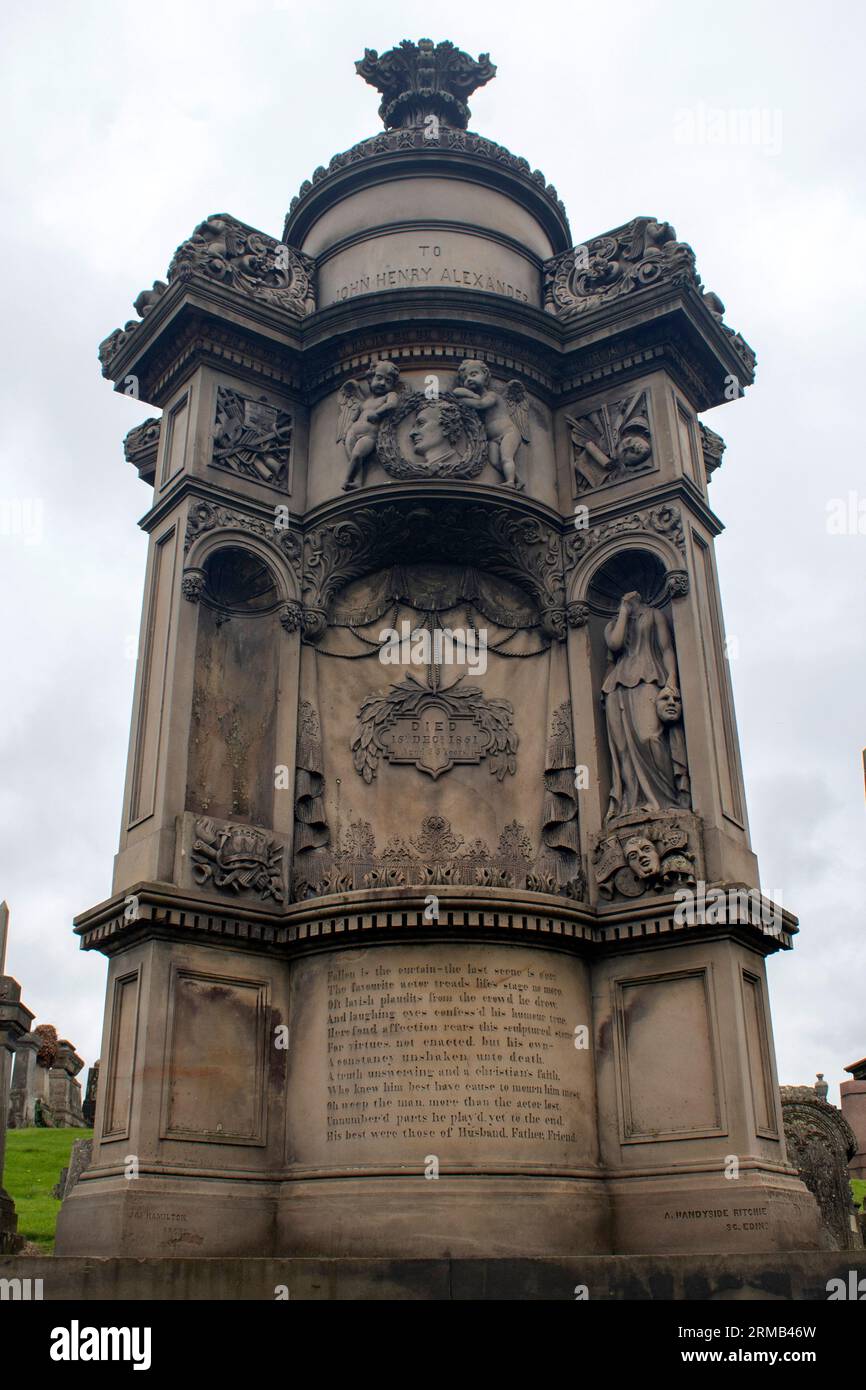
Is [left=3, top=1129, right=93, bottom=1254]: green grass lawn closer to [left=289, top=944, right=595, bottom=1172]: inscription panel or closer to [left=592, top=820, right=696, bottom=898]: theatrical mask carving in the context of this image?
[left=289, top=944, right=595, bottom=1172]: inscription panel

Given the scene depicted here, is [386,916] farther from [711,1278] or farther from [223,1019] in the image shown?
[711,1278]

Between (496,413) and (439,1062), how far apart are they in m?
7.87

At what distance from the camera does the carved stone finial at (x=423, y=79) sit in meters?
19.2

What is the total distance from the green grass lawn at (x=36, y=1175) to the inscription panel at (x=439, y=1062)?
776 cm

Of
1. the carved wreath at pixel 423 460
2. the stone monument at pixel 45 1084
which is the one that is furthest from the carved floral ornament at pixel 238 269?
the stone monument at pixel 45 1084

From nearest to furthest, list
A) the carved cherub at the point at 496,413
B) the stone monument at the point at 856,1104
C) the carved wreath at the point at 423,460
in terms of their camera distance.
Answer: the carved wreath at the point at 423,460 < the carved cherub at the point at 496,413 < the stone monument at the point at 856,1104

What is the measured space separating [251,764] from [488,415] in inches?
205

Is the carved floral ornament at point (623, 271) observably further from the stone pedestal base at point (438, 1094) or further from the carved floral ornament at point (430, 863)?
the stone pedestal base at point (438, 1094)

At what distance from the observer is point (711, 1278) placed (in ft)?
35.0

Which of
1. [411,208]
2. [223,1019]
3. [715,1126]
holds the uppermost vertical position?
[411,208]
